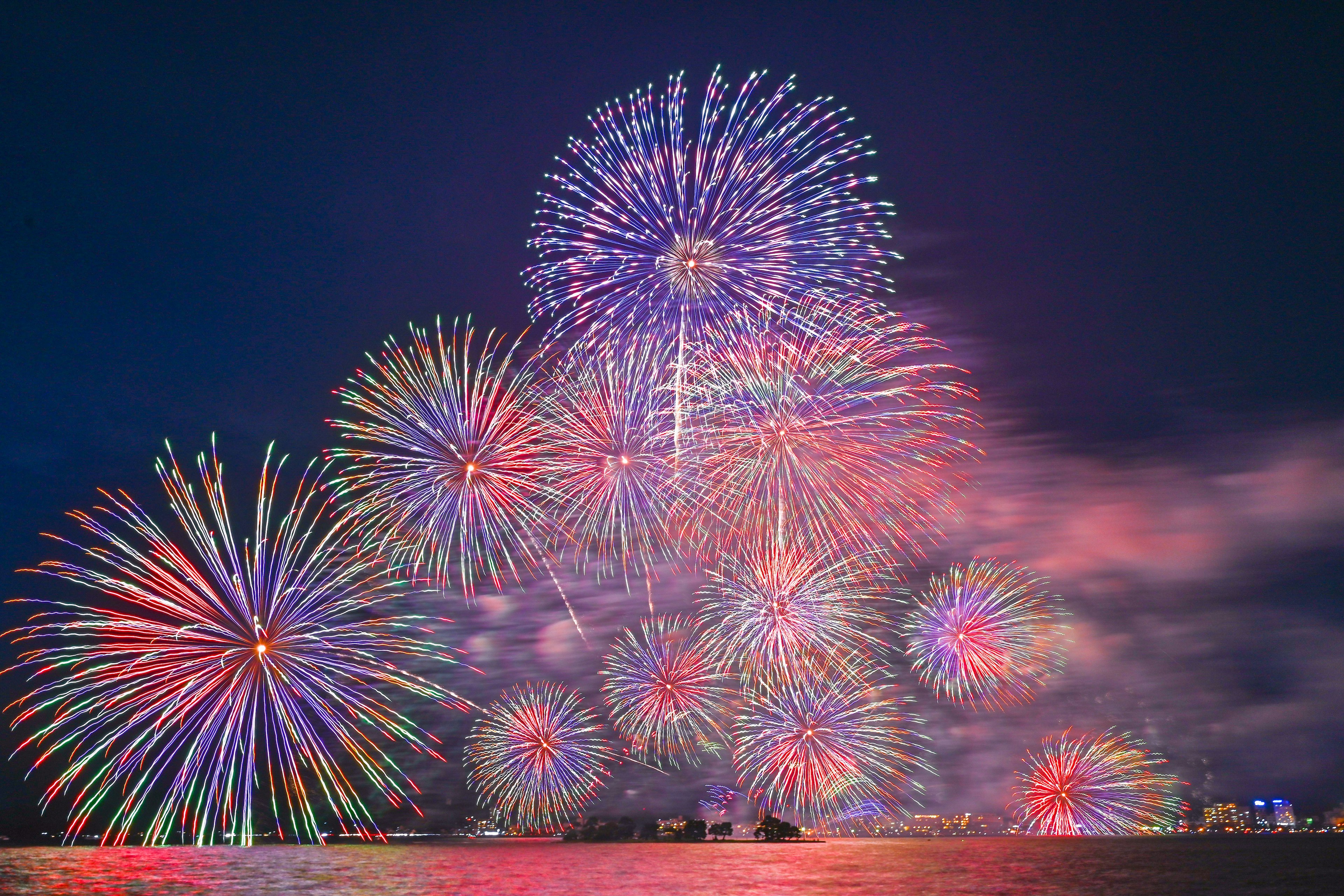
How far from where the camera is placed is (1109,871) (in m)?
83.0

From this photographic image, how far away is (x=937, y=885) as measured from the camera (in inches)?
2384

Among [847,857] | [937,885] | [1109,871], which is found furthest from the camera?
[847,857]

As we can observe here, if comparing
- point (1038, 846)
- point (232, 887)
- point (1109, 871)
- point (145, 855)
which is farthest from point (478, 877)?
point (1038, 846)

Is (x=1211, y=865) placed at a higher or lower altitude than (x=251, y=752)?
lower

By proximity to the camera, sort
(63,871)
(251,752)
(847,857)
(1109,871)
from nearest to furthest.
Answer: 1. (251,752)
2. (63,871)
3. (1109,871)
4. (847,857)

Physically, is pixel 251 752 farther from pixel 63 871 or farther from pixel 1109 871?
pixel 1109 871

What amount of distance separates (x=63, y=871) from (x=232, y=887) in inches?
1140

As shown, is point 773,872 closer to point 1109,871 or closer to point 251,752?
point 1109,871

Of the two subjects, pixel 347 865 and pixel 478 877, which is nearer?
pixel 478 877

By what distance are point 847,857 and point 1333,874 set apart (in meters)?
48.1

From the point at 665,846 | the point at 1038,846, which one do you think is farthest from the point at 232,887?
the point at 1038,846

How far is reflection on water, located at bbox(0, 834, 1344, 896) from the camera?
5450 centimetres

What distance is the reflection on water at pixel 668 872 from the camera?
5450 cm

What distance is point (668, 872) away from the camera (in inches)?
2874
